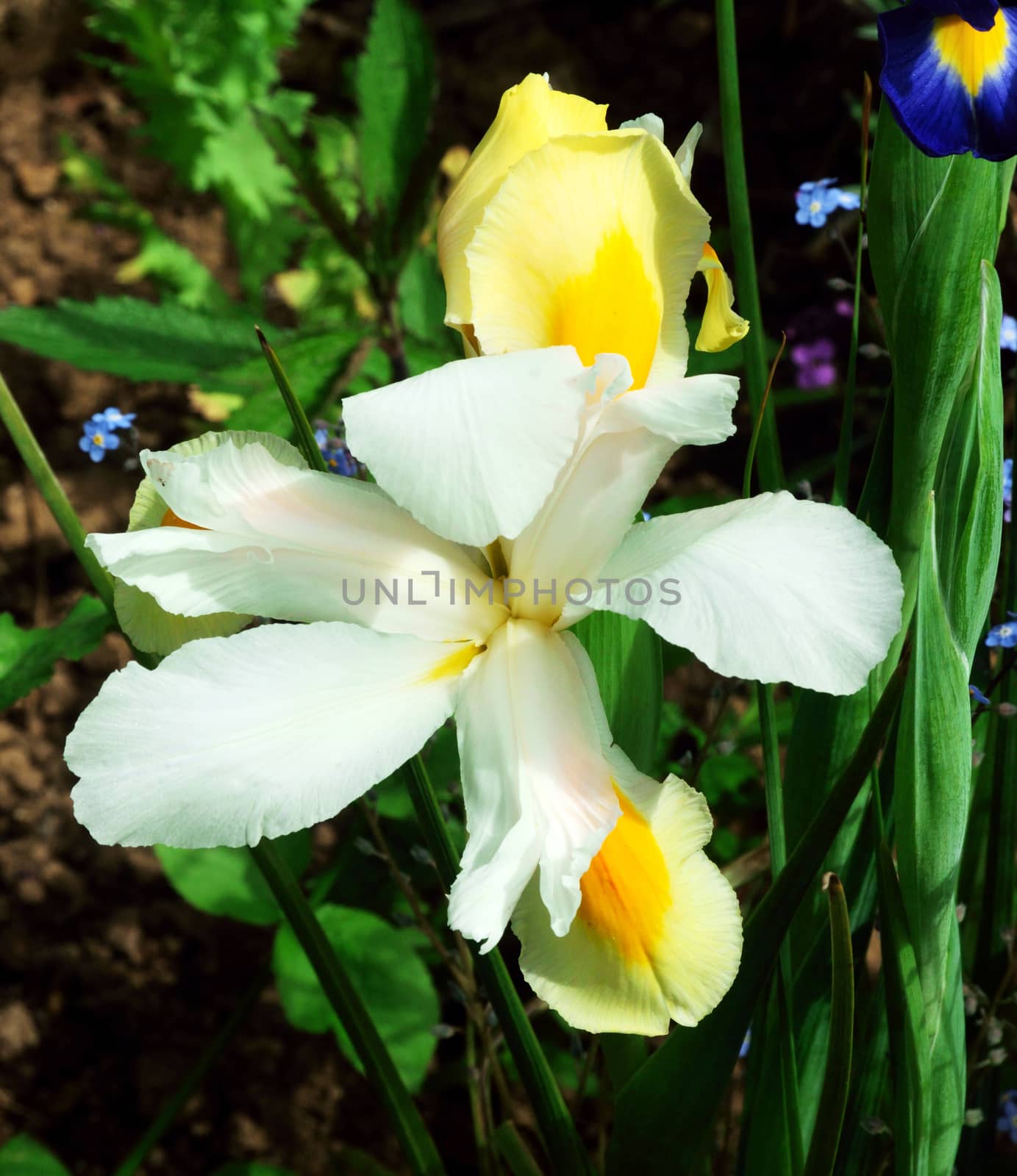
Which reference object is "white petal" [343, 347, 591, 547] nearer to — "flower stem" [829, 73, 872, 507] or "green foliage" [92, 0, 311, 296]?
"flower stem" [829, 73, 872, 507]

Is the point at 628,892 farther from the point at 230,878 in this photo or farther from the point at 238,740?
the point at 230,878

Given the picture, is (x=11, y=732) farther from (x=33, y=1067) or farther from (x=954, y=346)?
(x=954, y=346)

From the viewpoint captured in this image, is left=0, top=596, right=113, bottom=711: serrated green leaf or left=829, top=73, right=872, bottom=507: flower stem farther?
left=0, top=596, right=113, bottom=711: serrated green leaf

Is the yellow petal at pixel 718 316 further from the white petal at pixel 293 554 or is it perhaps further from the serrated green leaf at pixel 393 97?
the serrated green leaf at pixel 393 97

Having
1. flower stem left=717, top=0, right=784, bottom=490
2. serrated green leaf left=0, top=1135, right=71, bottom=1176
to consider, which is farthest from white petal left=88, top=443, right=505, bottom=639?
serrated green leaf left=0, top=1135, right=71, bottom=1176

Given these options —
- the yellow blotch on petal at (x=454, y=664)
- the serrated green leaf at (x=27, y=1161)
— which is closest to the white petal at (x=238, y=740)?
the yellow blotch on petal at (x=454, y=664)

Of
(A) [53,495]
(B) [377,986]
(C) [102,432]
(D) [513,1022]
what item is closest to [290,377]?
(C) [102,432]
